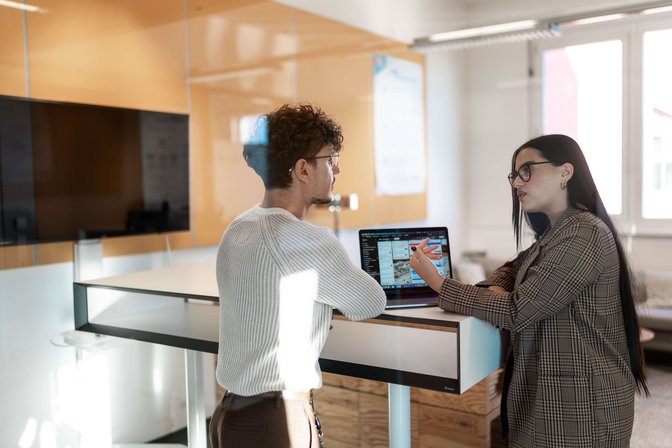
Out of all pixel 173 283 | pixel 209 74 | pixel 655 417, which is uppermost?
pixel 209 74

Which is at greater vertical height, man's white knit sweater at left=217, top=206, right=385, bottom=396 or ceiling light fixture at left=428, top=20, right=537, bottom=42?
ceiling light fixture at left=428, top=20, right=537, bottom=42

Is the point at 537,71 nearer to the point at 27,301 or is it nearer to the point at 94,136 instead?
the point at 94,136

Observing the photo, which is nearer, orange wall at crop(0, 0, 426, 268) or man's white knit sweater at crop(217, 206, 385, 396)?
man's white knit sweater at crop(217, 206, 385, 396)

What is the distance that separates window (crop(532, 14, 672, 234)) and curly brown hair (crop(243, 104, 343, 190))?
0.95m

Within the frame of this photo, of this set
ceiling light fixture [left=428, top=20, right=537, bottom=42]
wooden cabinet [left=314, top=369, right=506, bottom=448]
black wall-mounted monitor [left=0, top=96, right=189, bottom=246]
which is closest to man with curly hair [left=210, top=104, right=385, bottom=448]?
wooden cabinet [left=314, top=369, right=506, bottom=448]

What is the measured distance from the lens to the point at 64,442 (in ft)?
8.98

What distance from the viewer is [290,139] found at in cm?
152

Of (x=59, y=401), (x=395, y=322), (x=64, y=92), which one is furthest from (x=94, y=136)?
(x=395, y=322)

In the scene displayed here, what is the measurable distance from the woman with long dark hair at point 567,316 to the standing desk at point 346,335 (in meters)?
0.08

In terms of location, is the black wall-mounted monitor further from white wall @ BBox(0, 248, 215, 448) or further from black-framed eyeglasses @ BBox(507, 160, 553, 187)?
black-framed eyeglasses @ BBox(507, 160, 553, 187)

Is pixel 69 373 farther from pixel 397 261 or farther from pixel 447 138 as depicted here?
pixel 447 138

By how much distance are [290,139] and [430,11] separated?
191 cm

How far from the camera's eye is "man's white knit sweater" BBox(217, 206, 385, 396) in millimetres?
1396

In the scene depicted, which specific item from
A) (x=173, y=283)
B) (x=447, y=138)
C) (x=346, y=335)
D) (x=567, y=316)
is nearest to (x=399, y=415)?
(x=346, y=335)
